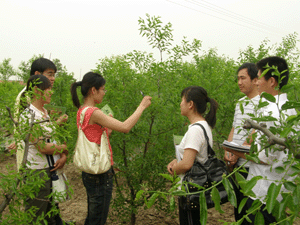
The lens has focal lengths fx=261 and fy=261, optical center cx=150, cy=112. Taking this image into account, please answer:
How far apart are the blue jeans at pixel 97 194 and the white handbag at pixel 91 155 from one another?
127mm

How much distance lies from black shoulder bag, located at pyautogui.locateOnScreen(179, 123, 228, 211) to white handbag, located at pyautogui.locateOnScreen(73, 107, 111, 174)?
30.6 inches

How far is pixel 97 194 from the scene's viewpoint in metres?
2.57

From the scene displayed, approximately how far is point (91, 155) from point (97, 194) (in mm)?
410

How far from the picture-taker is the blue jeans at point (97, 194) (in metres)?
2.56

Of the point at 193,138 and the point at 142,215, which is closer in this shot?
the point at 193,138

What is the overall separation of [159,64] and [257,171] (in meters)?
1.89

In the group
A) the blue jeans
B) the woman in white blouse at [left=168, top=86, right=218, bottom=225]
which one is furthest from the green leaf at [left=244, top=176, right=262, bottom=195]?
the blue jeans

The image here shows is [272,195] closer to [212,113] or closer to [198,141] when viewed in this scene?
[198,141]

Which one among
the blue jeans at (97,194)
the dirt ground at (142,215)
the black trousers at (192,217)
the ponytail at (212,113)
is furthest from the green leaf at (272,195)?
the dirt ground at (142,215)

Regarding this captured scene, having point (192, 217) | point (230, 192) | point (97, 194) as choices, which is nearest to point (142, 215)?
point (97, 194)

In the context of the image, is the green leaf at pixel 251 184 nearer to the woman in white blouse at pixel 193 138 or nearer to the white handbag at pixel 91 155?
the woman in white blouse at pixel 193 138

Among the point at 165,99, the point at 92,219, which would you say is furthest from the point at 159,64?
the point at 92,219

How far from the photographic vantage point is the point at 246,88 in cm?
303

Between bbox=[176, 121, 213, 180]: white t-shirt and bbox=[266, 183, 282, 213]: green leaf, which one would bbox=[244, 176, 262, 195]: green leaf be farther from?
bbox=[176, 121, 213, 180]: white t-shirt
